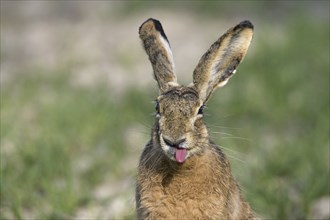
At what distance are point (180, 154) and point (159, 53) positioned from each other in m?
0.77

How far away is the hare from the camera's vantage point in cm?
445

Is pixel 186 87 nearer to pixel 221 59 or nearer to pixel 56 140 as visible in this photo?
pixel 221 59

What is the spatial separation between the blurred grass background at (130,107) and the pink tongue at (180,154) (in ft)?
3.25

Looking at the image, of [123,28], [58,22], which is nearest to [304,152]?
[123,28]

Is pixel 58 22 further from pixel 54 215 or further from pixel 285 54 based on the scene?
pixel 54 215

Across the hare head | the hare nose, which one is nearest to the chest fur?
the hare head

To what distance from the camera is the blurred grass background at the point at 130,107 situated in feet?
19.9

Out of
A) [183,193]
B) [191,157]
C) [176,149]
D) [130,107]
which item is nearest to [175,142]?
[176,149]

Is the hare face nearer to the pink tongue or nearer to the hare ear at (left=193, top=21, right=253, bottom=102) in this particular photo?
the pink tongue

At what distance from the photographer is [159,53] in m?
4.91

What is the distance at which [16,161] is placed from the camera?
6.52 meters

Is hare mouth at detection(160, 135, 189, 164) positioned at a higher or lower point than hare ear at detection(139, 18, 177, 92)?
lower

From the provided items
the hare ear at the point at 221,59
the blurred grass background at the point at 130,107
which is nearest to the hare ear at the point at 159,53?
the hare ear at the point at 221,59

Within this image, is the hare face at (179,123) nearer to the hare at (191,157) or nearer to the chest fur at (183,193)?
the hare at (191,157)
